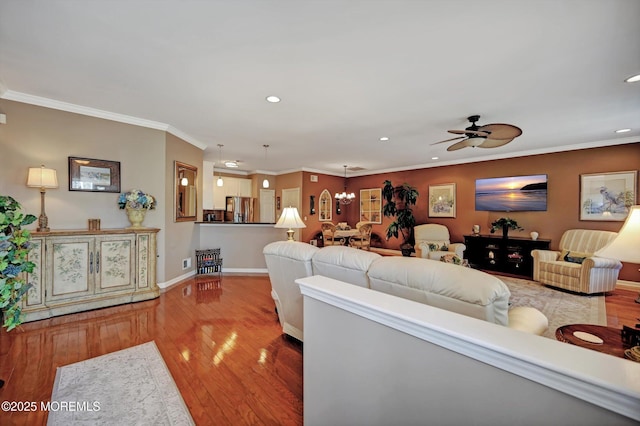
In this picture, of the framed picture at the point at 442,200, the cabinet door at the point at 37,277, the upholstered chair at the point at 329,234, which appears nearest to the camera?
the cabinet door at the point at 37,277

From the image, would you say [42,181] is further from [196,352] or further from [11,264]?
[196,352]

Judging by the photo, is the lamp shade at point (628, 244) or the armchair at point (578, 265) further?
the armchair at point (578, 265)

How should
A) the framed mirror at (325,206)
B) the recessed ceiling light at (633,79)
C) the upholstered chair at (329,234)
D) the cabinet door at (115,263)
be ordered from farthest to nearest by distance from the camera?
the framed mirror at (325,206)
the upholstered chair at (329,234)
the cabinet door at (115,263)
the recessed ceiling light at (633,79)

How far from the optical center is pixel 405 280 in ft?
4.74

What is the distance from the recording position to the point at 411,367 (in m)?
1.00

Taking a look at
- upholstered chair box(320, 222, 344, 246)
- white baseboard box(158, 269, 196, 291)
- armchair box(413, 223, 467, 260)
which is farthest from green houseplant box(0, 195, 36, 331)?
upholstered chair box(320, 222, 344, 246)

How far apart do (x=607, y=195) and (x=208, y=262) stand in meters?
7.38

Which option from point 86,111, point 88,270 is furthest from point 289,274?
point 86,111

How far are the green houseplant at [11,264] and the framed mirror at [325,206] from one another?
7469 millimetres

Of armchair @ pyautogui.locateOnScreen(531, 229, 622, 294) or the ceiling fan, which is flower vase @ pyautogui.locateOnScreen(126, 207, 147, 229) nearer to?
the ceiling fan

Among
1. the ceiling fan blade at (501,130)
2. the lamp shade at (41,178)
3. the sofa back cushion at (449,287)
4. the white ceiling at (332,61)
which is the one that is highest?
the white ceiling at (332,61)

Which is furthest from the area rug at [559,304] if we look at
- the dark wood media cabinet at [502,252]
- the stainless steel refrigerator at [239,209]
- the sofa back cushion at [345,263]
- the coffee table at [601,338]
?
the stainless steel refrigerator at [239,209]

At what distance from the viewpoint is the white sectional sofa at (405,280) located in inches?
48.1

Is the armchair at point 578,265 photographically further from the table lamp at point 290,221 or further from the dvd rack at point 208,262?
the dvd rack at point 208,262
